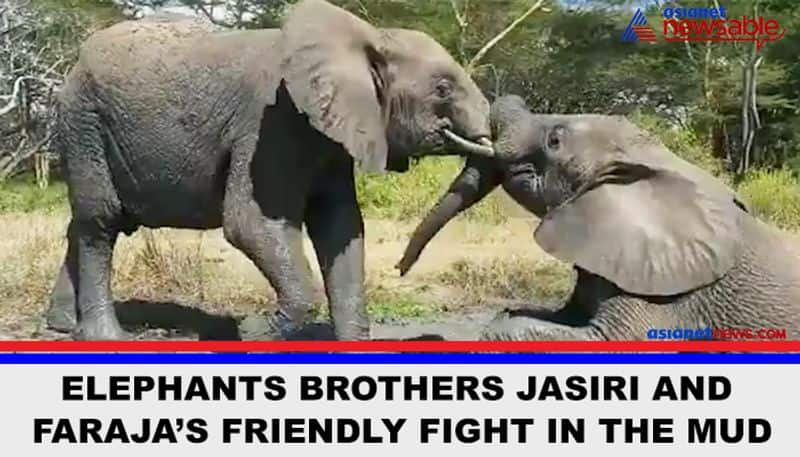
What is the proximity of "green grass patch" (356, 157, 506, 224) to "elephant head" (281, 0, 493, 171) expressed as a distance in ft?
11.6

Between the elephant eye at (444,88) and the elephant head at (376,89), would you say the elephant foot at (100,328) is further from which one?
the elephant eye at (444,88)

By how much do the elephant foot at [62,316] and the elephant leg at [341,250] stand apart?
1.14m

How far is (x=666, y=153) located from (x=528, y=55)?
7.08 m

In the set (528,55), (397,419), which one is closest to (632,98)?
(528,55)

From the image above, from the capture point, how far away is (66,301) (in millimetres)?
4340

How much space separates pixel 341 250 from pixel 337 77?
0.62 m

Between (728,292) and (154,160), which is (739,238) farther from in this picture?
(154,160)

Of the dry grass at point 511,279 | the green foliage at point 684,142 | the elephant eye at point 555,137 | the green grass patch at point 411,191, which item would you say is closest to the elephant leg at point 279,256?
the elephant eye at point 555,137

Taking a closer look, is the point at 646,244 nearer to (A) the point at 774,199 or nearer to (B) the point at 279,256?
(B) the point at 279,256

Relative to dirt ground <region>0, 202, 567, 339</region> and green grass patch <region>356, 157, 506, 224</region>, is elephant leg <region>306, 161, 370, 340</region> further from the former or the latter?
green grass patch <region>356, 157, 506, 224</region>

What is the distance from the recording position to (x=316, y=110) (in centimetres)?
340
